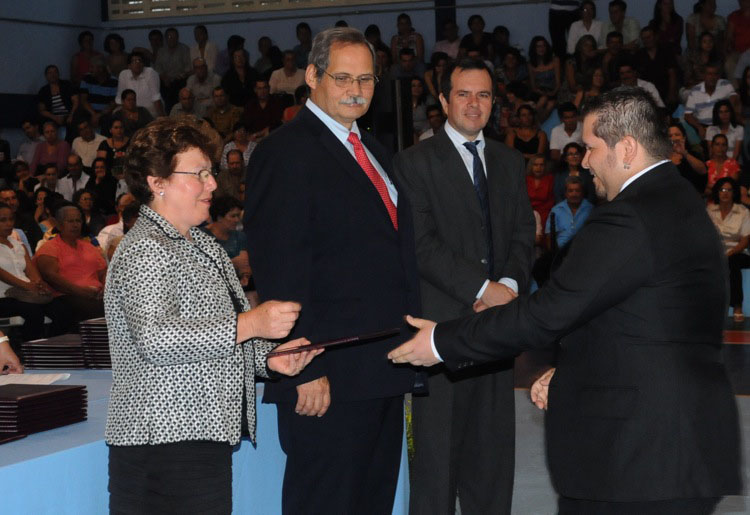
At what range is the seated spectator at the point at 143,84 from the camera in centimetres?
1379

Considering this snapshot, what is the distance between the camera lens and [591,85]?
11.6 m

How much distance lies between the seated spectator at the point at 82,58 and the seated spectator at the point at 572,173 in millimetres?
7460

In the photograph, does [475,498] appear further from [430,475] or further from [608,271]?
[608,271]

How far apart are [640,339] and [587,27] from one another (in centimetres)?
1062

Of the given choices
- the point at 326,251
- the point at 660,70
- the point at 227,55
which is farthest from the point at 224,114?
the point at 326,251

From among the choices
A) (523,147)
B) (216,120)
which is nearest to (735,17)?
(523,147)

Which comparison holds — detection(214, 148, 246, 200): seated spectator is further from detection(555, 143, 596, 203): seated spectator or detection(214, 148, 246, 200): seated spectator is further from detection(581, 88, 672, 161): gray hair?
detection(581, 88, 672, 161): gray hair

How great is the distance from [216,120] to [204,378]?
10.9 metres

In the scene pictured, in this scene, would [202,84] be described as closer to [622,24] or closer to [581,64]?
[581,64]

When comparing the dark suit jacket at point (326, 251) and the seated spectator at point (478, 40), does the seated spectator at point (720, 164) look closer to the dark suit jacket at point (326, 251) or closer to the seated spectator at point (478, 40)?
the seated spectator at point (478, 40)

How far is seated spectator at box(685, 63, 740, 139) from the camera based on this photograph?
11141 millimetres

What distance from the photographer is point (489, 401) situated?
3686 mm

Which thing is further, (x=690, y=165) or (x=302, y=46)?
(x=302, y=46)

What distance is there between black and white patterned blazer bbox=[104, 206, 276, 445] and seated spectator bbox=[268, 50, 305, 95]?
10.7 meters
